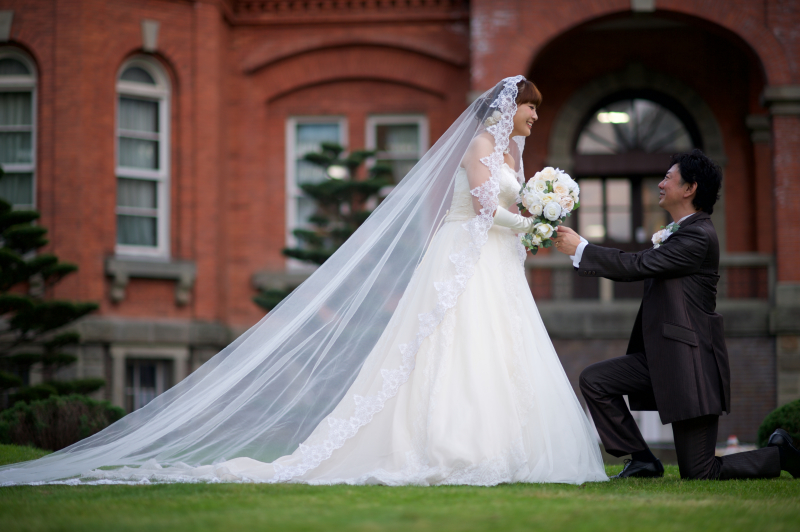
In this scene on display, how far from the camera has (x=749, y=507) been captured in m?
4.20

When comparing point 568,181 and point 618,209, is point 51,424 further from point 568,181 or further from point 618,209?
point 618,209

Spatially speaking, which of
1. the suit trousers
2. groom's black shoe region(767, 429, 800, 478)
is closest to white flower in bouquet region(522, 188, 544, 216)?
the suit trousers

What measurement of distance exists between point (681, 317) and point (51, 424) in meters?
5.53

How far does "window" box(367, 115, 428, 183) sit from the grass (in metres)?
9.99

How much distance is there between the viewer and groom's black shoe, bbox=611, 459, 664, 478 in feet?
18.2

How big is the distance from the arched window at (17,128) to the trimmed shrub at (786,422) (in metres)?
10.1

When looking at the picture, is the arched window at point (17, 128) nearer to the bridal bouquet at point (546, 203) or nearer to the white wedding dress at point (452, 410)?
the white wedding dress at point (452, 410)

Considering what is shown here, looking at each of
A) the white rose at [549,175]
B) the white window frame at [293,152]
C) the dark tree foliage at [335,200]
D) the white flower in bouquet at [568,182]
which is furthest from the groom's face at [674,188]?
the white window frame at [293,152]

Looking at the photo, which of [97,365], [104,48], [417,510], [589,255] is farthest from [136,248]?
[417,510]

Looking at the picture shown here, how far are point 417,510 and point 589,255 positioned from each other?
7.52 ft

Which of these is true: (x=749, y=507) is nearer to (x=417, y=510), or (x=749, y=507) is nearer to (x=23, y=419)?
(x=417, y=510)

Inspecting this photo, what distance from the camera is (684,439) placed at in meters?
5.47

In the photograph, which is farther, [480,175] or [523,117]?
[523,117]

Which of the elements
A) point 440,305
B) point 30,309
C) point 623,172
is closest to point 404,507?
point 440,305
